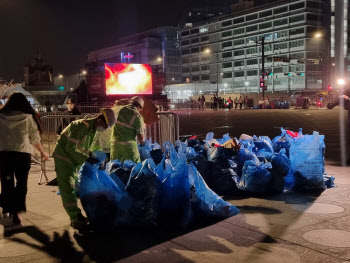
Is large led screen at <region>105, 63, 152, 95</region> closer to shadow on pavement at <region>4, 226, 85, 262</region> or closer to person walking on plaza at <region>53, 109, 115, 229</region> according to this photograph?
person walking on plaza at <region>53, 109, 115, 229</region>

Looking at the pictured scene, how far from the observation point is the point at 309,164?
604cm

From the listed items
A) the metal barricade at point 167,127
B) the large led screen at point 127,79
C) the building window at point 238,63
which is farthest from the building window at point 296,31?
the metal barricade at point 167,127

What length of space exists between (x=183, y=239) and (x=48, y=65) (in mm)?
66173

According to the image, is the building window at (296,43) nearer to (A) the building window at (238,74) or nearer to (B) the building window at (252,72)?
(B) the building window at (252,72)

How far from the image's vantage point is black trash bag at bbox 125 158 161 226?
4.34 meters

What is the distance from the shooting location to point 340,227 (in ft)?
14.1

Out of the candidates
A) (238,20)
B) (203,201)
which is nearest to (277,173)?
(203,201)

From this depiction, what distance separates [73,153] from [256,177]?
109 inches

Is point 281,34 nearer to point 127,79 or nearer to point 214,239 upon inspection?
point 127,79

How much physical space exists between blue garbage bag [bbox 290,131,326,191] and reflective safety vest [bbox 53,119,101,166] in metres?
3.33

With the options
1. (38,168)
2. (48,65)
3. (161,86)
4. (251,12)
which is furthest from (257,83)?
(38,168)

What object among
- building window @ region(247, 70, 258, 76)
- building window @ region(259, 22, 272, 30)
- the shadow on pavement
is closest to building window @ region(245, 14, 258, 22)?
building window @ region(259, 22, 272, 30)

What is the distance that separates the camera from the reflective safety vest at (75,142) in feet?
14.3

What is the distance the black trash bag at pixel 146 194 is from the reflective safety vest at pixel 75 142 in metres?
0.64
